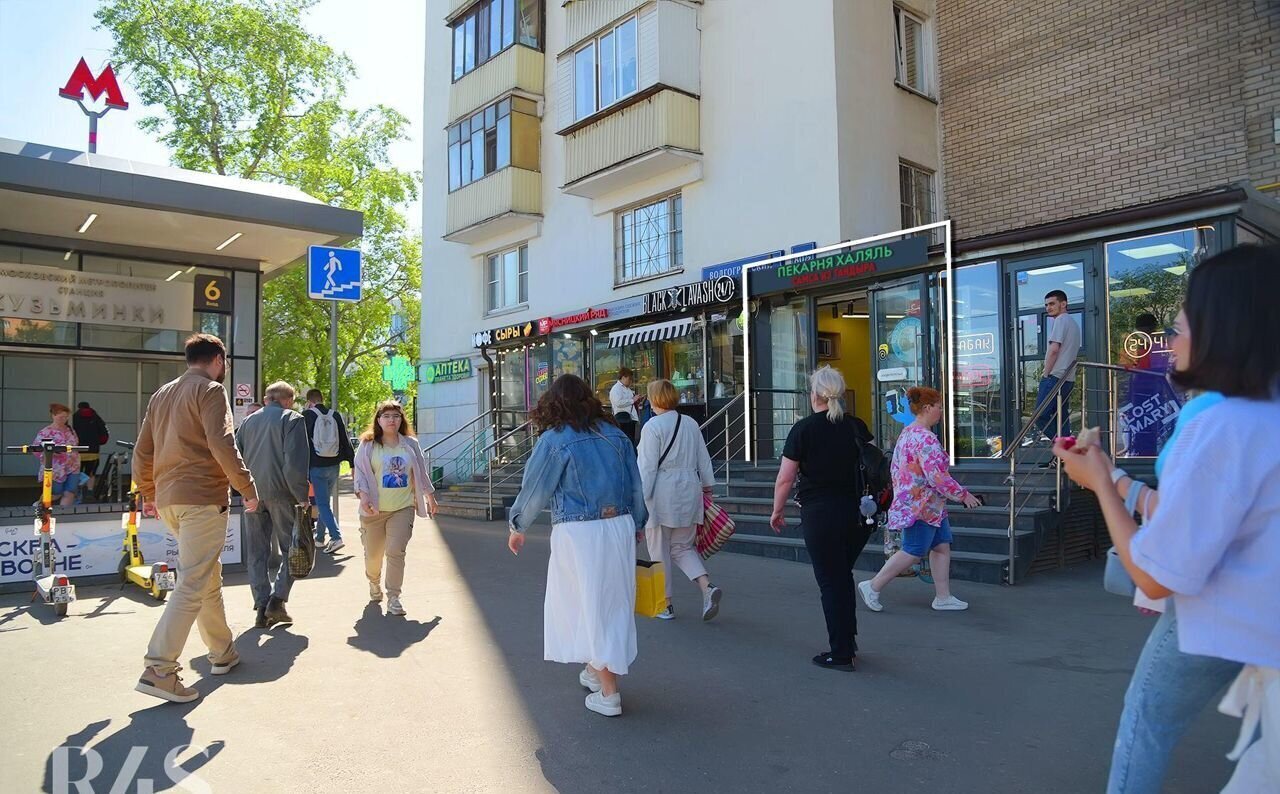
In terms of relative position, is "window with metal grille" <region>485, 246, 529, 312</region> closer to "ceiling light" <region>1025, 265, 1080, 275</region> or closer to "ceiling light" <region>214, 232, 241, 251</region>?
"ceiling light" <region>214, 232, 241, 251</region>

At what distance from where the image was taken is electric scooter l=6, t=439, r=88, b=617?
696 centimetres

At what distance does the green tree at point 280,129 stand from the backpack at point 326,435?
19.2 metres

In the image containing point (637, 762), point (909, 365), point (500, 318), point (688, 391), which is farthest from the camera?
point (500, 318)

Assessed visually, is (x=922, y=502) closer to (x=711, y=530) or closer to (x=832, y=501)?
(x=711, y=530)

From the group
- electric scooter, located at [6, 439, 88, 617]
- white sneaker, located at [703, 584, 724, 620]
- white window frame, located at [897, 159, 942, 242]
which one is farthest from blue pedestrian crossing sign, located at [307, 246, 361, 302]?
white window frame, located at [897, 159, 942, 242]

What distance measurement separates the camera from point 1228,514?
80.5 inches

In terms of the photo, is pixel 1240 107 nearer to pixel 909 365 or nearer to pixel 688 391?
pixel 909 365

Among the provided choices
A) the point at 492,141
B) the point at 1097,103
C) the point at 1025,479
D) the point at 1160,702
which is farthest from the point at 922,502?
the point at 492,141

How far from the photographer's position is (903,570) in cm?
701

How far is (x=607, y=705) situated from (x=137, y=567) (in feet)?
18.7

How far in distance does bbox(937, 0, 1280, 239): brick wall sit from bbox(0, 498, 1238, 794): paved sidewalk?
7.73 meters

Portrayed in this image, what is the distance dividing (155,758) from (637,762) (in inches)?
87.3

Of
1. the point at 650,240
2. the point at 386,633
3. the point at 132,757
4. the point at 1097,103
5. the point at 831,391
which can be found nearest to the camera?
the point at 132,757

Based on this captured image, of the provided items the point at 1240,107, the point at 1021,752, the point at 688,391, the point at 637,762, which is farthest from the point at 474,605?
the point at 1240,107
